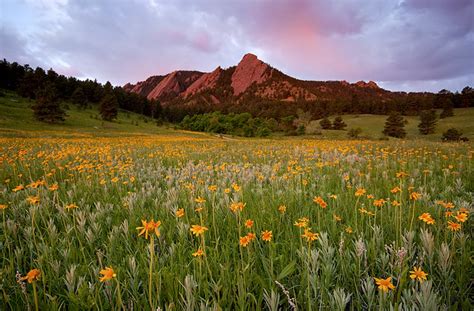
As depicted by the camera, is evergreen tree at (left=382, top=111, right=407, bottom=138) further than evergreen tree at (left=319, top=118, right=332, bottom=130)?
No

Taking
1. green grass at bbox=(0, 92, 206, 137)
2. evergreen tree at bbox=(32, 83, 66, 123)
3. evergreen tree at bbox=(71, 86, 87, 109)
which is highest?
evergreen tree at bbox=(71, 86, 87, 109)

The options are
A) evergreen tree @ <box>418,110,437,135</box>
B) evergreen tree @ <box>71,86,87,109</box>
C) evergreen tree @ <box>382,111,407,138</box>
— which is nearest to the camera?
evergreen tree @ <box>418,110,437,135</box>

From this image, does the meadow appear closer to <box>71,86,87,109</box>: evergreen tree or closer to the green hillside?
the green hillside

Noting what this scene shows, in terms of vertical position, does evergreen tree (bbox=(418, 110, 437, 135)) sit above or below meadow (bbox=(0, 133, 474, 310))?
above

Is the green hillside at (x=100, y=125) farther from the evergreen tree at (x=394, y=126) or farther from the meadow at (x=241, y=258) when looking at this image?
the meadow at (x=241, y=258)

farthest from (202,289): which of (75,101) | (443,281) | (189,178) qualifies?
(75,101)

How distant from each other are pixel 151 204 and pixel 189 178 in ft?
4.96

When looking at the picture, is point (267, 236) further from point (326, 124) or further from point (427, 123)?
point (326, 124)

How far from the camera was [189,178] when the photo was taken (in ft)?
17.5

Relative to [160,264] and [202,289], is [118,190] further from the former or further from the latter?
[202,289]

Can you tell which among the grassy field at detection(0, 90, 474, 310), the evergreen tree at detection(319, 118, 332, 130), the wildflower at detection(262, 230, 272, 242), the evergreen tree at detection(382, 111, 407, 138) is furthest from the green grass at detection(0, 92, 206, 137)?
the evergreen tree at detection(319, 118, 332, 130)

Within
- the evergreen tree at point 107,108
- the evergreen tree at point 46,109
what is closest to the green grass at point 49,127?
the evergreen tree at point 46,109

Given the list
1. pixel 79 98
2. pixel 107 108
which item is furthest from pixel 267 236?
pixel 79 98

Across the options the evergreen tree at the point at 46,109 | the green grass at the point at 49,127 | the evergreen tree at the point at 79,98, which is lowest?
the green grass at the point at 49,127
